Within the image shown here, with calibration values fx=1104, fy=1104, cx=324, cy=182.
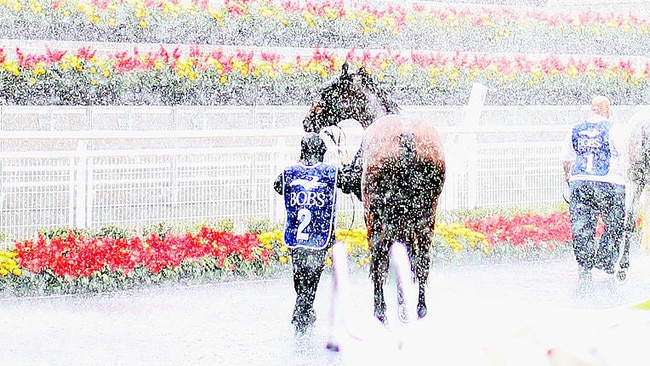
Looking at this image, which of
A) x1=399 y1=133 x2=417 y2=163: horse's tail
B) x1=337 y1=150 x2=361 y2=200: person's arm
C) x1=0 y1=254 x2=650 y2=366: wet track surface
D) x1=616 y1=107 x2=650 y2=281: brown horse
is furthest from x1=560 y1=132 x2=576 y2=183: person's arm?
x1=399 y1=133 x2=417 y2=163: horse's tail

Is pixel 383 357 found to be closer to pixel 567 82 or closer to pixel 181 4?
pixel 181 4

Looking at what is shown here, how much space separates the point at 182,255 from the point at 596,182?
2.75 meters

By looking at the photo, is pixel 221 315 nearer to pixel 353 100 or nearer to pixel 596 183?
pixel 353 100

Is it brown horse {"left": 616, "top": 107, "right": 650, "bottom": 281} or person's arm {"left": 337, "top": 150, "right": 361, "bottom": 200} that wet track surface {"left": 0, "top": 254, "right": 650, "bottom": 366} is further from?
person's arm {"left": 337, "top": 150, "right": 361, "bottom": 200}

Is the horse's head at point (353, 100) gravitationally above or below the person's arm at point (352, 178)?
above

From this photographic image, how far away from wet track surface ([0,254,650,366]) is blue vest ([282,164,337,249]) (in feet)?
1.43

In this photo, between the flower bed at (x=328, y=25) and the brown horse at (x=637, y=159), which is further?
the flower bed at (x=328, y=25)

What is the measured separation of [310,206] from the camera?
198 inches

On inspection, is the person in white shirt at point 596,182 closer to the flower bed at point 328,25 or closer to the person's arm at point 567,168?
the person's arm at point 567,168

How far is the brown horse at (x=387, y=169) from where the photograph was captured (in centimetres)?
492

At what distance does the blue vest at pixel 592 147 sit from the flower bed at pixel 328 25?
4.38m

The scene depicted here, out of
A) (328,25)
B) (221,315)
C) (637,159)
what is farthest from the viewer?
(328,25)

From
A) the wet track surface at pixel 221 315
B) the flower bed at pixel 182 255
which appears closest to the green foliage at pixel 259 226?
the flower bed at pixel 182 255

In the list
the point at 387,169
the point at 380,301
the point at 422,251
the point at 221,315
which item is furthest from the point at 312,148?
the point at 221,315
